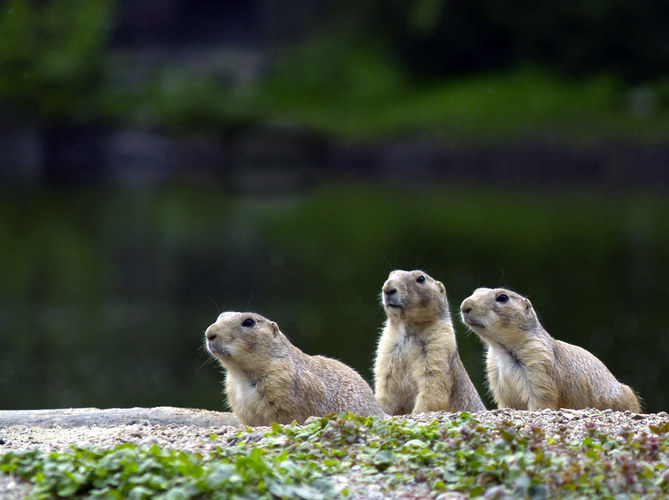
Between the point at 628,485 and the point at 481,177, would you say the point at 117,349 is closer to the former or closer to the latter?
the point at 628,485

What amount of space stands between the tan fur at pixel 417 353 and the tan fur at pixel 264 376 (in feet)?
2.69

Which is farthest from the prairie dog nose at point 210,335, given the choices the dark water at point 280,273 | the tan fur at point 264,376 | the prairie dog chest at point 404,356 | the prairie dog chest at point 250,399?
the dark water at point 280,273

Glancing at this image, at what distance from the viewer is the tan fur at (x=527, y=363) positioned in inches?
361

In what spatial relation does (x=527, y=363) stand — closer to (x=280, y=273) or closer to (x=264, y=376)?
(x=264, y=376)

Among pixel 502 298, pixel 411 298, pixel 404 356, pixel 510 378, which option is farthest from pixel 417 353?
pixel 502 298

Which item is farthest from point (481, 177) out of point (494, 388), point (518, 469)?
point (518, 469)

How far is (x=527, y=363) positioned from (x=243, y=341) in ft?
7.56

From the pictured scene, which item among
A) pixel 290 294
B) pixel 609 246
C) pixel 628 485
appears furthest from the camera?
pixel 609 246

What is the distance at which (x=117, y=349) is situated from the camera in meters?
21.5

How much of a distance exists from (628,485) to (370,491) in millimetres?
1423

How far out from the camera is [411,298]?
9664 millimetres

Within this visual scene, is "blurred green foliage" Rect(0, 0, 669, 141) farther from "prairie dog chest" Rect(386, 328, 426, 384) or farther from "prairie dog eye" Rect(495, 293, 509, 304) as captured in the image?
"prairie dog eye" Rect(495, 293, 509, 304)

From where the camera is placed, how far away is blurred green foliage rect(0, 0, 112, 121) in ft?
181

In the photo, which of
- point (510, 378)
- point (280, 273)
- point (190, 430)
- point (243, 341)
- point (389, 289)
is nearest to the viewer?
point (190, 430)
